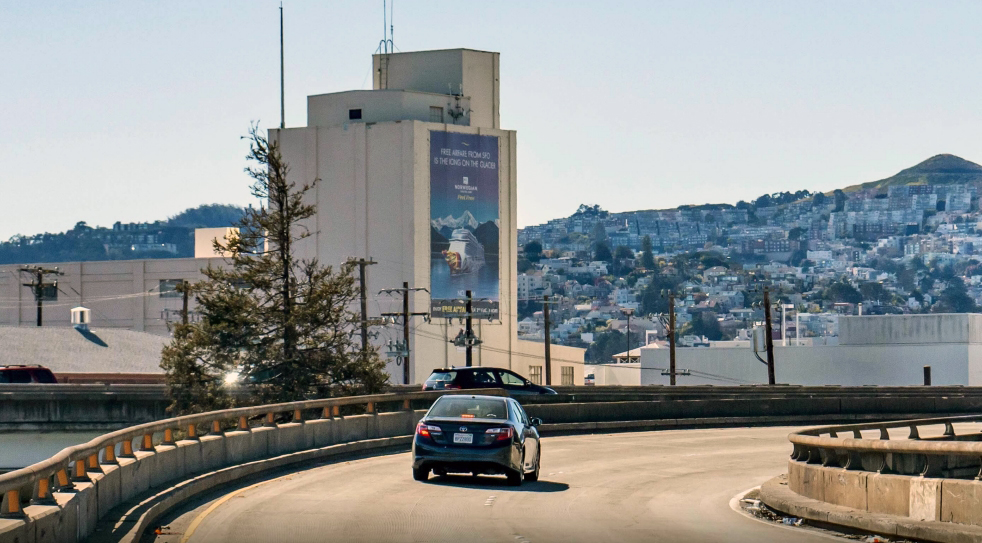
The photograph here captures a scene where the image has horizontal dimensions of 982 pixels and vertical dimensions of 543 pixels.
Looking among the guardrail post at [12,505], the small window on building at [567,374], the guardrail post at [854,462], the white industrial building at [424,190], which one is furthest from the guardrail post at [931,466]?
the small window on building at [567,374]

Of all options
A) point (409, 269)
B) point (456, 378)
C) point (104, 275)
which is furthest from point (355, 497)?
point (104, 275)

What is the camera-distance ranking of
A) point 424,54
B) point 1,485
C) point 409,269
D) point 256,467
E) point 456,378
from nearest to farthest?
point 1,485 < point 256,467 < point 456,378 < point 409,269 < point 424,54

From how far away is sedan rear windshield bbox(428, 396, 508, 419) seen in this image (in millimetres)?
22266

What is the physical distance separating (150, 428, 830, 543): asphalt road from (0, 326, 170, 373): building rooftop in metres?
61.5

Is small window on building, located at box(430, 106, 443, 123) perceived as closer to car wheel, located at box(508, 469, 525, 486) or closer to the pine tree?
the pine tree

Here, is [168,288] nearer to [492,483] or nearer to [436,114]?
[436,114]

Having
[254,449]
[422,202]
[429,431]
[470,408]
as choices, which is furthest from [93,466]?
[422,202]

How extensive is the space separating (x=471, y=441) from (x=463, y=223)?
104 meters

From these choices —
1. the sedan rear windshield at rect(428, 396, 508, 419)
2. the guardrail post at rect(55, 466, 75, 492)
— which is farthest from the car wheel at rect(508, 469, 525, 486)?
the guardrail post at rect(55, 466, 75, 492)

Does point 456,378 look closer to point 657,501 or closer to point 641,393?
point 641,393

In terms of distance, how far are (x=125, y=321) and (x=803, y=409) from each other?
328 ft

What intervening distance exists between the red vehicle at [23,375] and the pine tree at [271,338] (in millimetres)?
10840

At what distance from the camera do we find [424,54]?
13112 centimetres

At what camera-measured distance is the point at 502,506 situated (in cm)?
1914
